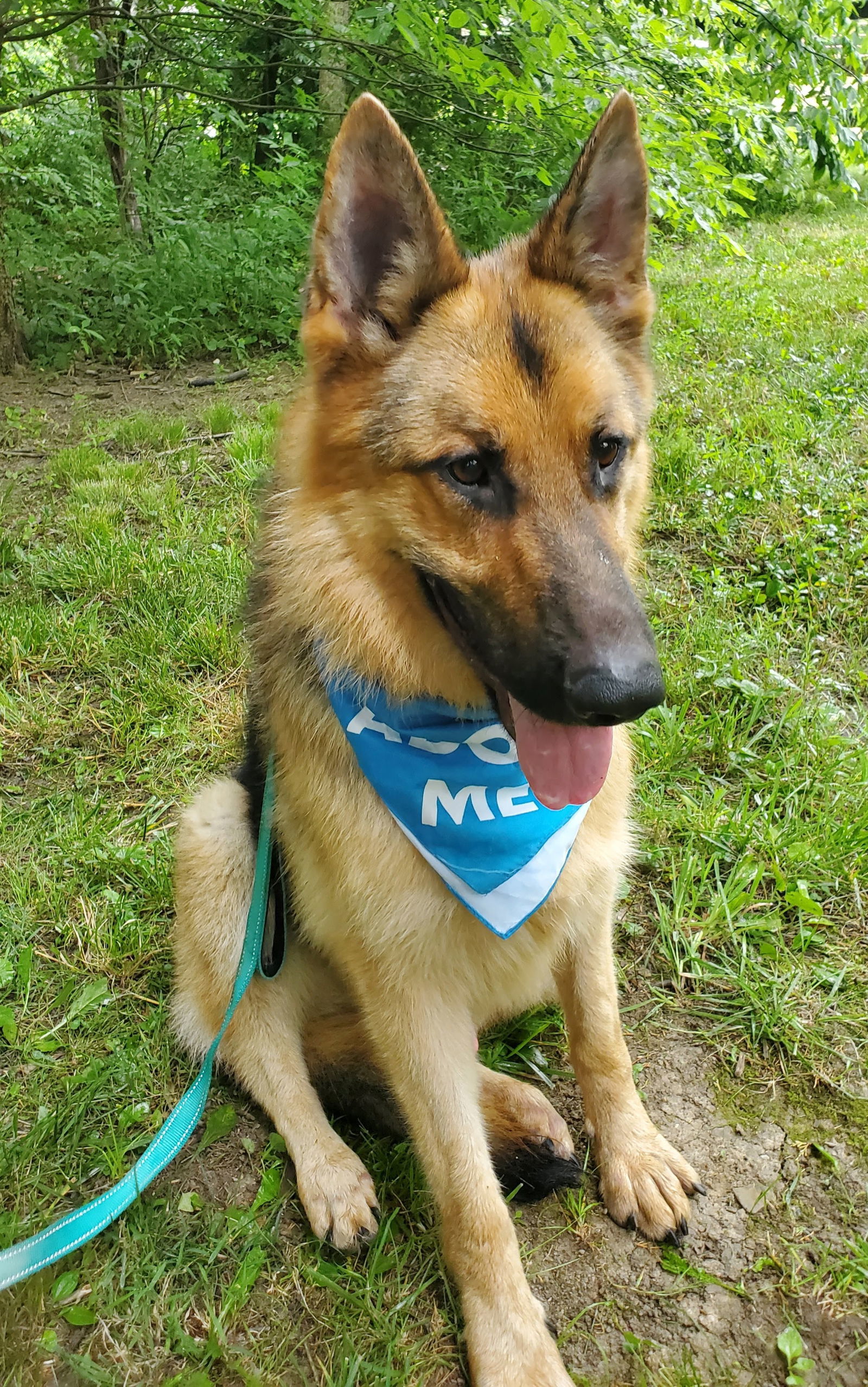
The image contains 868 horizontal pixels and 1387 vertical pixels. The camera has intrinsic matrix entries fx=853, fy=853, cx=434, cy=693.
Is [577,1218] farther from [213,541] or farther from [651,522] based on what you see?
[213,541]

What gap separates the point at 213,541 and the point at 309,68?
4.03 meters

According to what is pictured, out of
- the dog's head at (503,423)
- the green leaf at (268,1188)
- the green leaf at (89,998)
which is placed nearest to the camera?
the dog's head at (503,423)

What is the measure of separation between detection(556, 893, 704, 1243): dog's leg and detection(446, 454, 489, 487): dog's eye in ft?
3.87

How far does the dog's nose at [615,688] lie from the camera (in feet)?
5.36

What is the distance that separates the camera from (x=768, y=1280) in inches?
82.4

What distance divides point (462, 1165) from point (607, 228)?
240 centimetres

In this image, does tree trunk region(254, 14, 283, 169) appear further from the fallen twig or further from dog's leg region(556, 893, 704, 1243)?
dog's leg region(556, 893, 704, 1243)

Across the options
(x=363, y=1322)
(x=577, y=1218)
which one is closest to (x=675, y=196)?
(x=577, y=1218)

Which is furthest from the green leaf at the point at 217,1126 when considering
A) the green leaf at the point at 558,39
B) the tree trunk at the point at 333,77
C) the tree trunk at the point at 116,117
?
the tree trunk at the point at 116,117

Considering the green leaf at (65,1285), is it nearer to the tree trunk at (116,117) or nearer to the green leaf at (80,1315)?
the green leaf at (80,1315)


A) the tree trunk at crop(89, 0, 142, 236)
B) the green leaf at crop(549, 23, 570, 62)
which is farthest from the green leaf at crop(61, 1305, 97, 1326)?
the tree trunk at crop(89, 0, 142, 236)

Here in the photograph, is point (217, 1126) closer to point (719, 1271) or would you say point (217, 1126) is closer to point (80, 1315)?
point (80, 1315)

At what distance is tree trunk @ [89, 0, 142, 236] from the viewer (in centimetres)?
753

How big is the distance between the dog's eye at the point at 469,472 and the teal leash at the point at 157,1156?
107 centimetres
